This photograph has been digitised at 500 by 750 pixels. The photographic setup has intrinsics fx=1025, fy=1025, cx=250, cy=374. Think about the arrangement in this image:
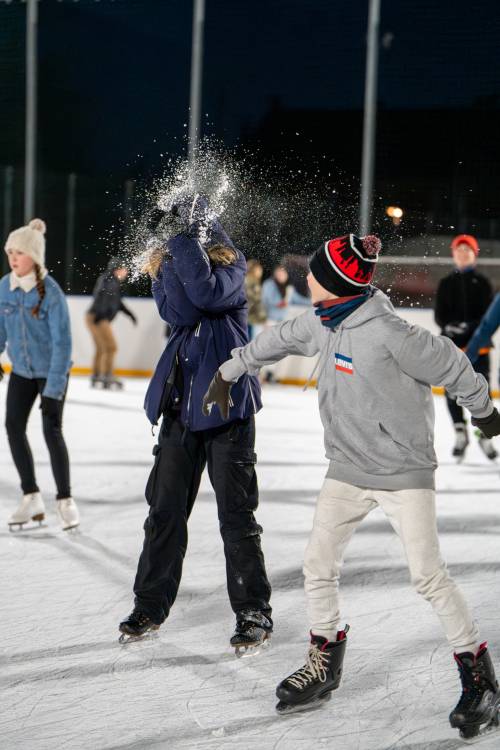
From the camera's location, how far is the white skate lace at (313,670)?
2770 millimetres

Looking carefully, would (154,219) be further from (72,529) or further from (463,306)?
(463,306)

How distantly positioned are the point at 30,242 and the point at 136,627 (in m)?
2.11

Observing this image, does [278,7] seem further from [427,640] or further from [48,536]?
[427,640]

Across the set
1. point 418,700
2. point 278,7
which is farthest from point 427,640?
point 278,7

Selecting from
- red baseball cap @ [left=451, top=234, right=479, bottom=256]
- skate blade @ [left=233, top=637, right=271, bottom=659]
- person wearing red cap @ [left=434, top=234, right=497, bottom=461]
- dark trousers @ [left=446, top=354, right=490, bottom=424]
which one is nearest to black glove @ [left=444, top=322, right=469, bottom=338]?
person wearing red cap @ [left=434, top=234, right=497, bottom=461]

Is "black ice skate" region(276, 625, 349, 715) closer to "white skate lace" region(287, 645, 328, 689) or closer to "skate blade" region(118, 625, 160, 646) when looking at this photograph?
"white skate lace" region(287, 645, 328, 689)

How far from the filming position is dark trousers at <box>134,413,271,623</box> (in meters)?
3.29

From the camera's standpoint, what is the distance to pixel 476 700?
103 inches

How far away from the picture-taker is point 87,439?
27.3 feet

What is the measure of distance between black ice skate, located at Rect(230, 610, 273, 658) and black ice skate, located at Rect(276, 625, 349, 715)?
1.41 feet

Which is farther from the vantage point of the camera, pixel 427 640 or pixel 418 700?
pixel 427 640

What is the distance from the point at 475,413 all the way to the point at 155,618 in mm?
1298

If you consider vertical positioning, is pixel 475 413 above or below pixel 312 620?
above

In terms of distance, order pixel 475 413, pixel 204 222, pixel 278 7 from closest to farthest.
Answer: pixel 475 413, pixel 204 222, pixel 278 7
